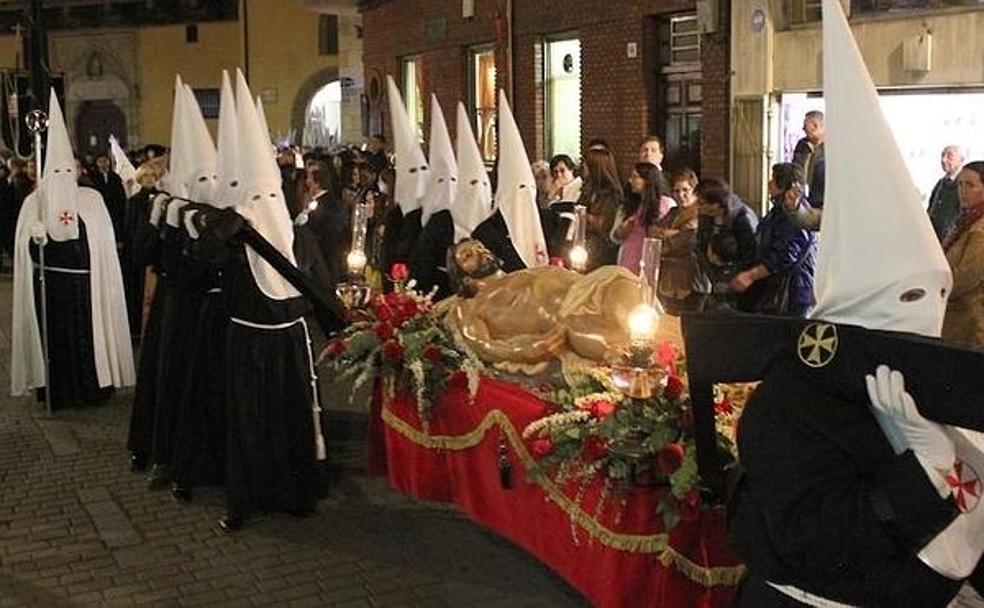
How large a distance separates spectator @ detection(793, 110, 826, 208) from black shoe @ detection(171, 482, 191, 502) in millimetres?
4800

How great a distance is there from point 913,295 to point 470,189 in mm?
5860

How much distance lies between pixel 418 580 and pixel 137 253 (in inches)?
126

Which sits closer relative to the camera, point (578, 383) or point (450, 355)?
point (578, 383)

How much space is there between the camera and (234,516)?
6.45 metres

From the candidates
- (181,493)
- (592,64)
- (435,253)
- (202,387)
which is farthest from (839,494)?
(592,64)

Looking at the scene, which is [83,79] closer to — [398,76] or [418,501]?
[398,76]

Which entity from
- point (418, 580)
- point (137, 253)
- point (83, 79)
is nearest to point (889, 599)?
point (418, 580)

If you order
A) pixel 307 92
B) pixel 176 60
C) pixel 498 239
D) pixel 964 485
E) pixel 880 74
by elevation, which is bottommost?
pixel 964 485

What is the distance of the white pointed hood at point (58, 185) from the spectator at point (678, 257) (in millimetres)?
4491

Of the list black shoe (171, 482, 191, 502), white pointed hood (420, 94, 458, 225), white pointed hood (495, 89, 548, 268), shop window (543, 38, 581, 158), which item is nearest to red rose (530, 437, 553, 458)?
black shoe (171, 482, 191, 502)

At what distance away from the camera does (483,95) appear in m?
19.8

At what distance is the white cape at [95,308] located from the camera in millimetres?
9469

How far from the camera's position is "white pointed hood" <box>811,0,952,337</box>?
8.61 feet

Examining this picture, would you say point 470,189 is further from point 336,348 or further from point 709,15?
point 709,15
